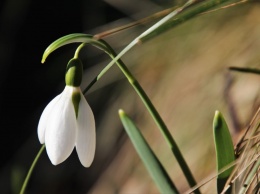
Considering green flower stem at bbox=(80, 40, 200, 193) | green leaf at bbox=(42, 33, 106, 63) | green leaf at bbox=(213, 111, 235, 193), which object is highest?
green leaf at bbox=(42, 33, 106, 63)

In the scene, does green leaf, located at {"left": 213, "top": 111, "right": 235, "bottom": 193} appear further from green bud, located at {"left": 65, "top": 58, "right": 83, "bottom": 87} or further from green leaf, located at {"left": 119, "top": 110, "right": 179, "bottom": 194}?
green bud, located at {"left": 65, "top": 58, "right": 83, "bottom": 87}

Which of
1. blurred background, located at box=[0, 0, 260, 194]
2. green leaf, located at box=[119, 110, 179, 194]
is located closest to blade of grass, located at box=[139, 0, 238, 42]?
green leaf, located at box=[119, 110, 179, 194]

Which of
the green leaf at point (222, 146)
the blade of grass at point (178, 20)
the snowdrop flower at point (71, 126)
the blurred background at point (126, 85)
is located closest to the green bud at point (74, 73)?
the snowdrop flower at point (71, 126)


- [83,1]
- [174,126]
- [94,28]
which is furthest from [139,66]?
[83,1]

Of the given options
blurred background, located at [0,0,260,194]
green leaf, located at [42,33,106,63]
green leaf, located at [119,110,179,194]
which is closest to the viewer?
green leaf, located at [42,33,106,63]

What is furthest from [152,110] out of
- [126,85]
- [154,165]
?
[126,85]

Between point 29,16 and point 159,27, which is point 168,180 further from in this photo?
point 29,16

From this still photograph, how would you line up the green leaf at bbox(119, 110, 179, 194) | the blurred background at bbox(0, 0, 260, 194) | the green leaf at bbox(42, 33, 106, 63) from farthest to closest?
the blurred background at bbox(0, 0, 260, 194) → the green leaf at bbox(119, 110, 179, 194) → the green leaf at bbox(42, 33, 106, 63)

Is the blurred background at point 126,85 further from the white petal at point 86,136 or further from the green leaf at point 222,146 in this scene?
the white petal at point 86,136
